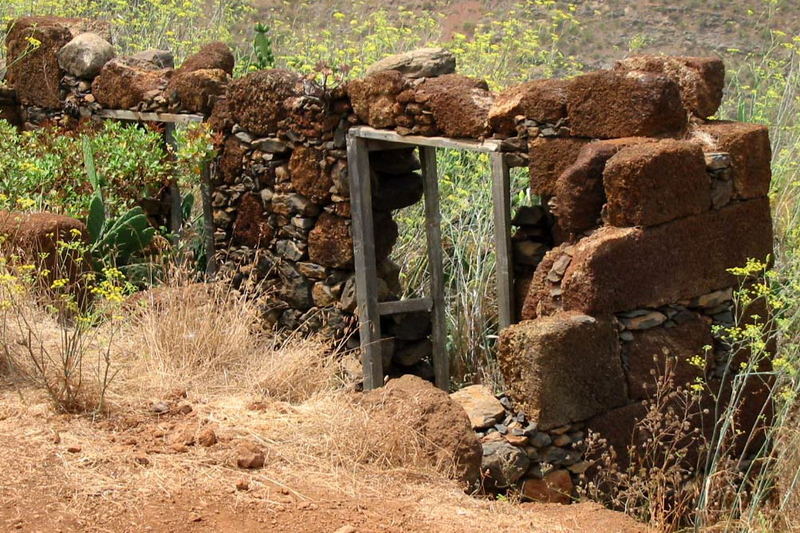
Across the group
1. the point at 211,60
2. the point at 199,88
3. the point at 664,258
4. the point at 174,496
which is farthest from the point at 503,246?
the point at 211,60

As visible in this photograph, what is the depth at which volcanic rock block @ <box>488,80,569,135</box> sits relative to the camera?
5.95 m

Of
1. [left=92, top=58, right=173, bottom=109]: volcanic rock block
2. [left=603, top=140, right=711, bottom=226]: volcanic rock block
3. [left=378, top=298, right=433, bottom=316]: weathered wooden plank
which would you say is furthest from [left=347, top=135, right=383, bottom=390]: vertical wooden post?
[left=92, top=58, right=173, bottom=109]: volcanic rock block

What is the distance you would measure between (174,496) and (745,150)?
3.30 meters

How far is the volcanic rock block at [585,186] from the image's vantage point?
561cm

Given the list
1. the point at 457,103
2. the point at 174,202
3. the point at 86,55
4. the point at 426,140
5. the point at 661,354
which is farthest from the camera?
the point at 86,55

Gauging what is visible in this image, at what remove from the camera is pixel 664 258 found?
5.54 metres

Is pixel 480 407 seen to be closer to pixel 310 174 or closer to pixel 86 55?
pixel 310 174

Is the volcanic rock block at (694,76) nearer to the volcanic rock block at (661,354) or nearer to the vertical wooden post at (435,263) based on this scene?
the volcanic rock block at (661,354)

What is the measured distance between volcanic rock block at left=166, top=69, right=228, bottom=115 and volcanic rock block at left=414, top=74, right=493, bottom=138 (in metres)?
2.29

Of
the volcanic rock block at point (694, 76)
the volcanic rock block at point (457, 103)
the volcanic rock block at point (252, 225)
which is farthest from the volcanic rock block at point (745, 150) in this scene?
the volcanic rock block at point (252, 225)

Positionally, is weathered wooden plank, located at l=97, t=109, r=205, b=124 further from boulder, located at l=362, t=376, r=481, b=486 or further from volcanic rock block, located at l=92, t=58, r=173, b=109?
boulder, located at l=362, t=376, r=481, b=486

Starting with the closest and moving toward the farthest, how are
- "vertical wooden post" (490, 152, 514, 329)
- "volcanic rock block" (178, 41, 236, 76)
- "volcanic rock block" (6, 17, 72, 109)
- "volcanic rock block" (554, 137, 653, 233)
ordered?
"volcanic rock block" (554, 137, 653, 233) → "vertical wooden post" (490, 152, 514, 329) → "volcanic rock block" (178, 41, 236, 76) → "volcanic rock block" (6, 17, 72, 109)

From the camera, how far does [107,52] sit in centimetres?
979

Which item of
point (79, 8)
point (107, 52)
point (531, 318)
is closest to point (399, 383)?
point (531, 318)
